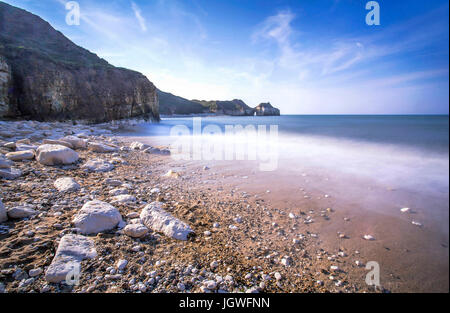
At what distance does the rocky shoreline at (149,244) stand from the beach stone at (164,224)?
1 cm

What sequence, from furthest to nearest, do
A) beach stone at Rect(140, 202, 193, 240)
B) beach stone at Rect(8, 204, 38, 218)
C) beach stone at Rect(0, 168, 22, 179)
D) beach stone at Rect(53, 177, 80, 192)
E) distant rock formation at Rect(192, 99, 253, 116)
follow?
distant rock formation at Rect(192, 99, 253, 116) → beach stone at Rect(0, 168, 22, 179) → beach stone at Rect(53, 177, 80, 192) → beach stone at Rect(140, 202, 193, 240) → beach stone at Rect(8, 204, 38, 218)

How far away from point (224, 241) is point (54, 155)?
15.8 ft

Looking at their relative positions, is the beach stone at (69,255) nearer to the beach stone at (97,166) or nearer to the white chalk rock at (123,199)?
the white chalk rock at (123,199)

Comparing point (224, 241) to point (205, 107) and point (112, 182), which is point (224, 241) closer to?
point (112, 182)

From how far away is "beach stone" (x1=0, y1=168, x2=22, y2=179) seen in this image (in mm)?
3217

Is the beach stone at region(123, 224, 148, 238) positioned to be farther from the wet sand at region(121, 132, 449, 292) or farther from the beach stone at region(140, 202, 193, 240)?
the wet sand at region(121, 132, 449, 292)

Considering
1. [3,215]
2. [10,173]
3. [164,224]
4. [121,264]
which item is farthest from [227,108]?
[121,264]

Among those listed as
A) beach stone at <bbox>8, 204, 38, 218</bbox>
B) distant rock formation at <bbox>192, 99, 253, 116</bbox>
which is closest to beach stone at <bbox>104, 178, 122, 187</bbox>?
beach stone at <bbox>8, 204, 38, 218</bbox>

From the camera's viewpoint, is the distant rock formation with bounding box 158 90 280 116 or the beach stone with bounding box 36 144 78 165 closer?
the beach stone with bounding box 36 144 78 165

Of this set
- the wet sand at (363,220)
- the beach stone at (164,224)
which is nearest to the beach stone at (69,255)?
the beach stone at (164,224)

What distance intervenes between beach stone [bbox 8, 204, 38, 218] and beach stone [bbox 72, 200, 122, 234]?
0.64 metres

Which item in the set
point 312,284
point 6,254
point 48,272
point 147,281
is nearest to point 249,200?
point 312,284
